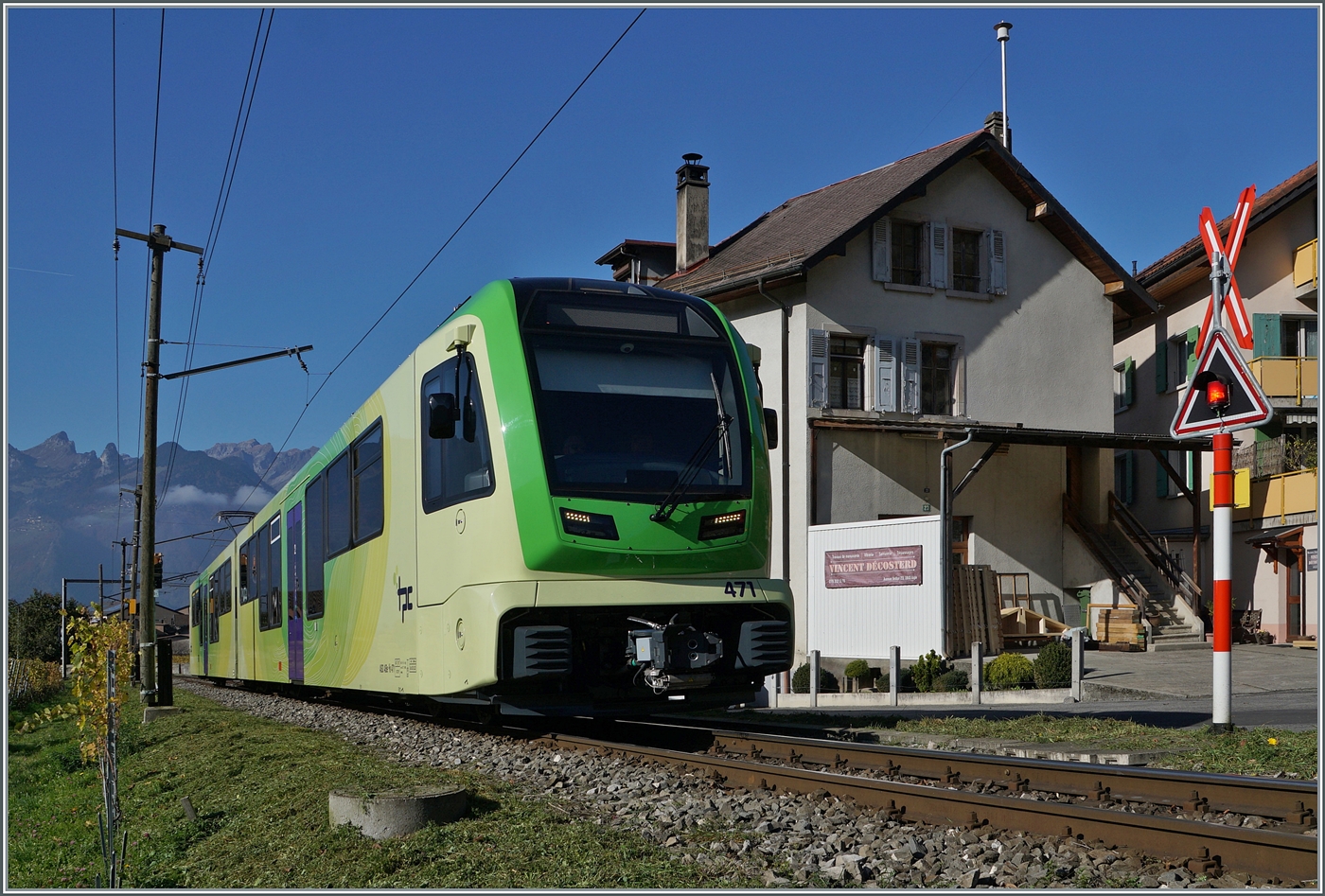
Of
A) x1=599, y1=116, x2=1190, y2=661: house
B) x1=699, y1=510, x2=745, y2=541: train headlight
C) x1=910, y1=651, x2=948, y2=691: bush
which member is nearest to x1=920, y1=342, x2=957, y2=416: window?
x1=599, y1=116, x2=1190, y2=661: house

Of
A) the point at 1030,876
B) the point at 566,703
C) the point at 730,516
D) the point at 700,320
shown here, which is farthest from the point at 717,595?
the point at 1030,876

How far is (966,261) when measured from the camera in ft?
91.9

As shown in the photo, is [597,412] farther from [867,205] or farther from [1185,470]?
[1185,470]

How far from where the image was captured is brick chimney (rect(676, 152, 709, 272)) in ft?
105

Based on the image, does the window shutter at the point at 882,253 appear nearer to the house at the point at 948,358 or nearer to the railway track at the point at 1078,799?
the house at the point at 948,358

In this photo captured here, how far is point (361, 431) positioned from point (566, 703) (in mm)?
4698

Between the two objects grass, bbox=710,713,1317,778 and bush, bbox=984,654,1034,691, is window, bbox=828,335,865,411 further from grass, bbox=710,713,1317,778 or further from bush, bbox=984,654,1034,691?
grass, bbox=710,713,1317,778

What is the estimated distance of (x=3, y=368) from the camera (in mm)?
8617

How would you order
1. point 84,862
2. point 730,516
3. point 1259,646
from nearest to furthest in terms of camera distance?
point 84,862 < point 730,516 < point 1259,646

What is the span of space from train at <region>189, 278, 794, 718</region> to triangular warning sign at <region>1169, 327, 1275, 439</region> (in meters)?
3.21

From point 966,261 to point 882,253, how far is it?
250cm

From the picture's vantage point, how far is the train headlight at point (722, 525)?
9086mm

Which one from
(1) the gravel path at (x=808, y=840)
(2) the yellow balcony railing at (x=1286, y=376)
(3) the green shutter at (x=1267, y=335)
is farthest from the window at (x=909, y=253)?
(1) the gravel path at (x=808, y=840)

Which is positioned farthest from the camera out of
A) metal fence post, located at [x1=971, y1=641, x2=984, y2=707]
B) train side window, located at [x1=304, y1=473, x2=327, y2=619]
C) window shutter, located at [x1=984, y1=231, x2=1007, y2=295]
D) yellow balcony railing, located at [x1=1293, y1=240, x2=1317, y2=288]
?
yellow balcony railing, located at [x1=1293, y1=240, x2=1317, y2=288]
